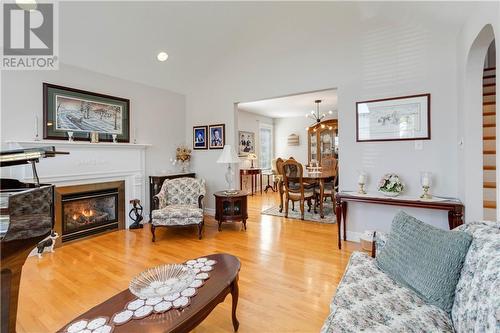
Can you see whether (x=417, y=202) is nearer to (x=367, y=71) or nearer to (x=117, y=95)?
(x=367, y=71)

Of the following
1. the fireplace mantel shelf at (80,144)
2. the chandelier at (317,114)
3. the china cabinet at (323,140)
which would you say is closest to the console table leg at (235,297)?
the fireplace mantel shelf at (80,144)

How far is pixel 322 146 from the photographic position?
7.70 meters

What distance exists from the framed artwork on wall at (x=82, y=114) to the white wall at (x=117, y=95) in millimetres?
90

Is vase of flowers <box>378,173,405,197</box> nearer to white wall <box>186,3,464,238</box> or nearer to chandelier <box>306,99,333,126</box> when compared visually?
white wall <box>186,3,464,238</box>

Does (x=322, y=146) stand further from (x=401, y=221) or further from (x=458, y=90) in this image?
(x=401, y=221)

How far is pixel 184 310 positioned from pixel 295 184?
3.69 meters

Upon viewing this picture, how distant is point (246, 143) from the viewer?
24.4 ft

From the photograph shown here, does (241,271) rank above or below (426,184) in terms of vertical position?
below

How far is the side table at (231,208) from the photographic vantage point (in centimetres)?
393

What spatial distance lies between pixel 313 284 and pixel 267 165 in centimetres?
645

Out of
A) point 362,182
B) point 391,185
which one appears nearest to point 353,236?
point 362,182

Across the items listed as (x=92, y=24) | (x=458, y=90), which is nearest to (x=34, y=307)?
(x=92, y=24)

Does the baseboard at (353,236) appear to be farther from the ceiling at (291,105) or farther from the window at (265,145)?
the window at (265,145)

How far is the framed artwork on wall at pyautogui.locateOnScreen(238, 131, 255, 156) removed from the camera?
7148 millimetres
